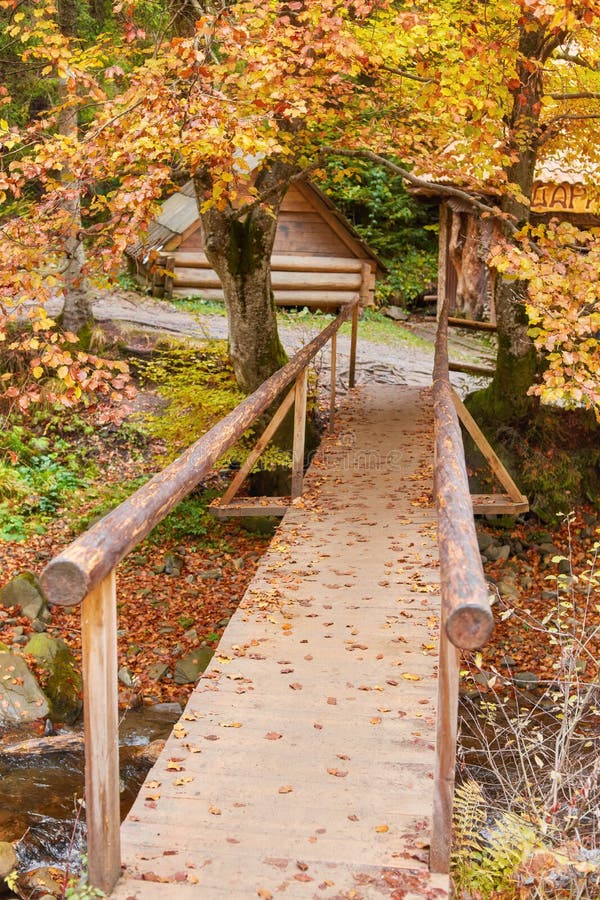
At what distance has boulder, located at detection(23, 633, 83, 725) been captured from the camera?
7012 millimetres

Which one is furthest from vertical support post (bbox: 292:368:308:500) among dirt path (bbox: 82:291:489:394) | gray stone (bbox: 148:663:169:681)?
dirt path (bbox: 82:291:489:394)

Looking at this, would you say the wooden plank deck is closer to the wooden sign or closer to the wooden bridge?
the wooden bridge

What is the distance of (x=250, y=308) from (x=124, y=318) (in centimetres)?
464

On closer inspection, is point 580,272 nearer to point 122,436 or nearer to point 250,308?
point 250,308

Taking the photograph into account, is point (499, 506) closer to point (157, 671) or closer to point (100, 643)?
point (157, 671)

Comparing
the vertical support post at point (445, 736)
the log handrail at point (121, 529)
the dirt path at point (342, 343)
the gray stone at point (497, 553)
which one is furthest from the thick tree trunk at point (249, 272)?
the vertical support post at point (445, 736)

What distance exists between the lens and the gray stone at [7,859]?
4.65 meters

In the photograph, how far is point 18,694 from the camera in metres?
6.85

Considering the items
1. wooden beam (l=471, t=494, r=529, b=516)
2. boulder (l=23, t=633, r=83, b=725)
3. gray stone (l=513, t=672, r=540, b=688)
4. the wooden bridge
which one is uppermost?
the wooden bridge

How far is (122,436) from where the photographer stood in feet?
37.7

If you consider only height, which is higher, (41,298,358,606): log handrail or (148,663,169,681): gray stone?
(41,298,358,606): log handrail

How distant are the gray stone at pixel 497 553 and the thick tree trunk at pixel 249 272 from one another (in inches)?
124

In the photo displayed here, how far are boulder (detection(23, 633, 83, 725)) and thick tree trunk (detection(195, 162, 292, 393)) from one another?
3599 millimetres

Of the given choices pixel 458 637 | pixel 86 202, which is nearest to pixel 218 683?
pixel 458 637
